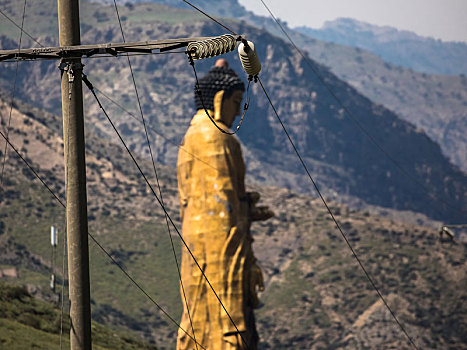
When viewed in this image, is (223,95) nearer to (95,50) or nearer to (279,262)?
(95,50)

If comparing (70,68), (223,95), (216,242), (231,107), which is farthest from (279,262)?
(70,68)

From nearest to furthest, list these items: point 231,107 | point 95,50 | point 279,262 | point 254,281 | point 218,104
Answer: point 95,50, point 254,281, point 218,104, point 231,107, point 279,262

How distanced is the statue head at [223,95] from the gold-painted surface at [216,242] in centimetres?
113

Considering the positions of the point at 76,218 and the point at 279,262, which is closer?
the point at 76,218

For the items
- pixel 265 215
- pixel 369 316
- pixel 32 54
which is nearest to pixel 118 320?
pixel 369 316

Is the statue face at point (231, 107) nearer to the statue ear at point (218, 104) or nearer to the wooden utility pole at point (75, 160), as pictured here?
the statue ear at point (218, 104)

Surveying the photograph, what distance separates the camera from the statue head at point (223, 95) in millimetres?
25766

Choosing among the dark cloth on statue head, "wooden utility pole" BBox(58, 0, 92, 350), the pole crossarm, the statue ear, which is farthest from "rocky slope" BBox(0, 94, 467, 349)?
"wooden utility pole" BBox(58, 0, 92, 350)

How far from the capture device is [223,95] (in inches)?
1019

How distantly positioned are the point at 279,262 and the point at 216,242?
103065mm

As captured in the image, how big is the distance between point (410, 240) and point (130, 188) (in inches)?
1489

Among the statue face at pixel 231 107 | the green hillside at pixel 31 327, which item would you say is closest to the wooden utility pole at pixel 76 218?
the statue face at pixel 231 107

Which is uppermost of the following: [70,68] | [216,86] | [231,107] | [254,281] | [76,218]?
[70,68]

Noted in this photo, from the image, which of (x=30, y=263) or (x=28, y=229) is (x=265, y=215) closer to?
(x=30, y=263)
